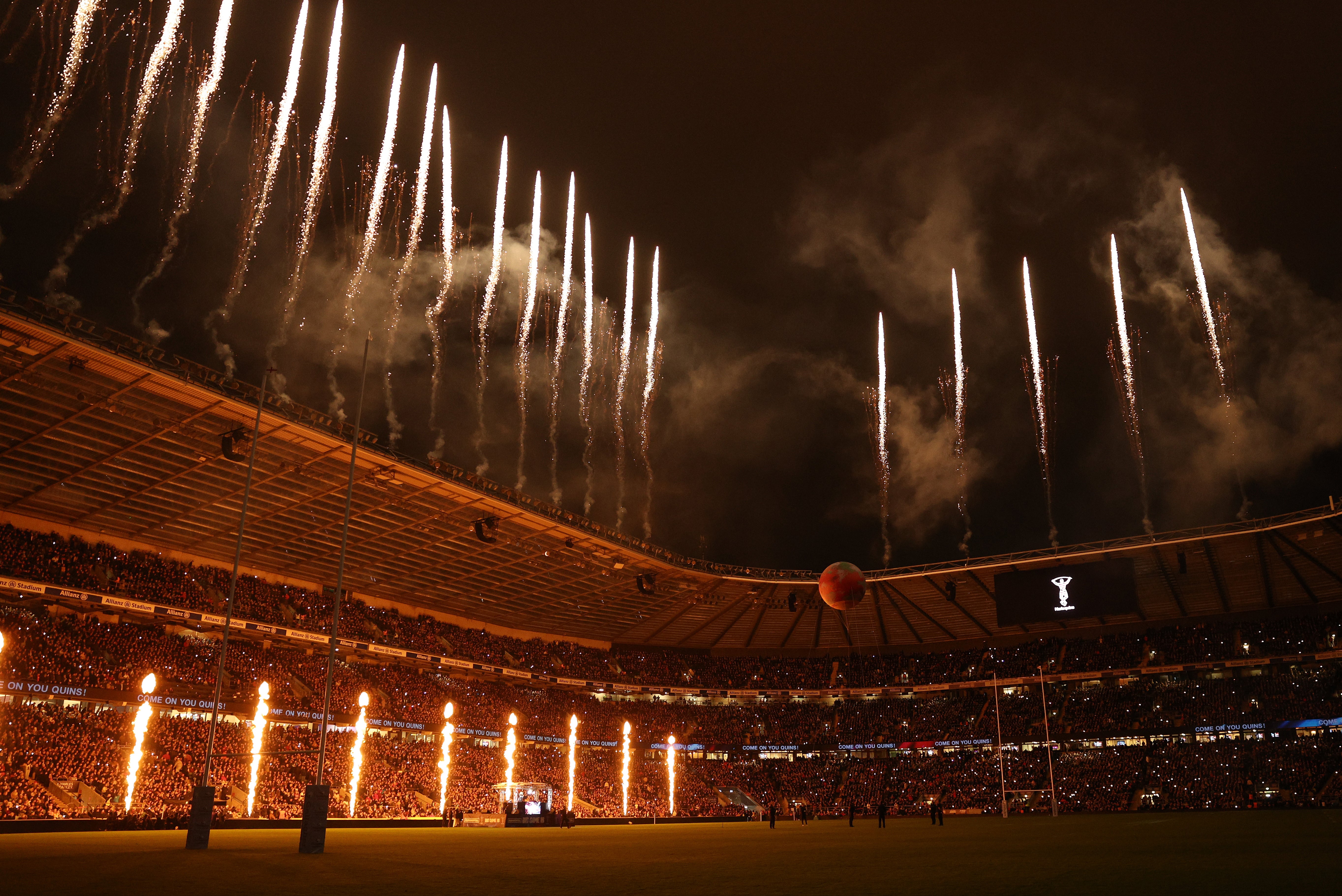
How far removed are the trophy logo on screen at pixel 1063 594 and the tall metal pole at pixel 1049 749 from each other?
6317 mm

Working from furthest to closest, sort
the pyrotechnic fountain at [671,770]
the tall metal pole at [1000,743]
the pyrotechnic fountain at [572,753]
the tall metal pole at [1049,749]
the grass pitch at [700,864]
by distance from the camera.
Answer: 1. the pyrotechnic fountain at [671,770]
2. the tall metal pole at [1000,743]
3. the tall metal pole at [1049,749]
4. the pyrotechnic fountain at [572,753]
5. the grass pitch at [700,864]

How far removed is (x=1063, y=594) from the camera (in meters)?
58.8

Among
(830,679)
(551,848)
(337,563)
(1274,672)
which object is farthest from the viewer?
(830,679)

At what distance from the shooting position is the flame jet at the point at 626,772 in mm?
57750

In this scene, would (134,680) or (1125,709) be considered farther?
(1125,709)

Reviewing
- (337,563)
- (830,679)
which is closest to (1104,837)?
(337,563)

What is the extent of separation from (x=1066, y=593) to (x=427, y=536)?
1585 inches

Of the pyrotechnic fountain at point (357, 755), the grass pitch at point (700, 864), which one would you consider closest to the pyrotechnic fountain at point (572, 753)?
the pyrotechnic fountain at point (357, 755)

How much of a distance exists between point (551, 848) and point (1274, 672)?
193 ft

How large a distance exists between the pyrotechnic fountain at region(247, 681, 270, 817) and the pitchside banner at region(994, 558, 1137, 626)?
45.1 m

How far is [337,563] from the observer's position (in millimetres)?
56875

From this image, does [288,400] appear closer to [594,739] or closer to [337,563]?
[337,563]

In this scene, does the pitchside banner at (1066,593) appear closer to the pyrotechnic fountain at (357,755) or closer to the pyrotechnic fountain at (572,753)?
the pyrotechnic fountain at (572,753)

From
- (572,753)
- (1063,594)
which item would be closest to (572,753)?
(572,753)
